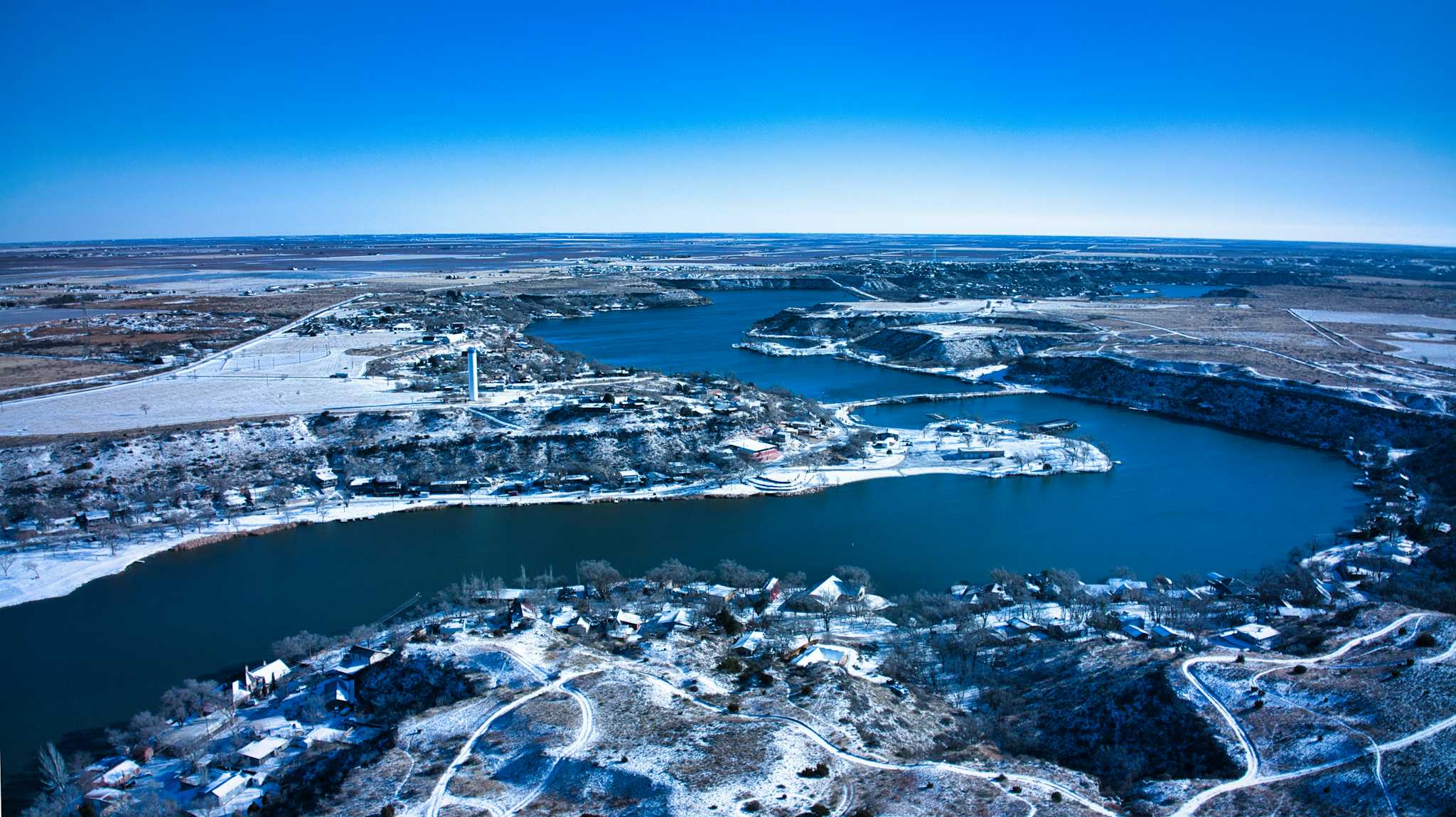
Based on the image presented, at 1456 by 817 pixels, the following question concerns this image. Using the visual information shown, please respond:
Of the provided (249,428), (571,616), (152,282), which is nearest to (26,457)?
(249,428)

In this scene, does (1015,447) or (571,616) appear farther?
(1015,447)

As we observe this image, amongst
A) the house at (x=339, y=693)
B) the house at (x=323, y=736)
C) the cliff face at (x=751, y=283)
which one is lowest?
the house at (x=323, y=736)

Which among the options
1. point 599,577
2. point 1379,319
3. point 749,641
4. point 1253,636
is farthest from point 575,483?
point 1379,319

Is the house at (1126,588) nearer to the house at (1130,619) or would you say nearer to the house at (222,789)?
the house at (1130,619)

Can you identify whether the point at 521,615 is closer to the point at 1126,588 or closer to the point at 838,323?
the point at 1126,588

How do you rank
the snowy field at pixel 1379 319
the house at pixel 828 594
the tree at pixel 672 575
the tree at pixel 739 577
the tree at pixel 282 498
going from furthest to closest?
the snowy field at pixel 1379 319
the tree at pixel 282 498
the tree at pixel 672 575
the tree at pixel 739 577
the house at pixel 828 594

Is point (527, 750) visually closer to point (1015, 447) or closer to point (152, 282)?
point (1015, 447)

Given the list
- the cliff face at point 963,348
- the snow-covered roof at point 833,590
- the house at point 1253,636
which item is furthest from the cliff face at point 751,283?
the house at point 1253,636
